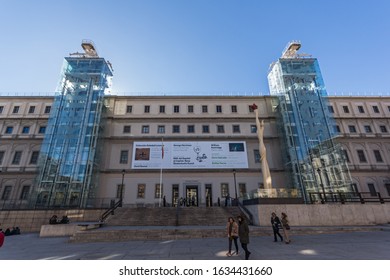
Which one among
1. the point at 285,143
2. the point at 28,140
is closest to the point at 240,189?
the point at 285,143

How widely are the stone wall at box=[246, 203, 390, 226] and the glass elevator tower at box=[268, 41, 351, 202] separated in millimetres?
8560

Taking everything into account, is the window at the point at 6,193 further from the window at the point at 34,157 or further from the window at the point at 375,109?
the window at the point at 375,109

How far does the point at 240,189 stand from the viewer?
28.4 m

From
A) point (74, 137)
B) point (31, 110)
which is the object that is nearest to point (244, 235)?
point (74, 137)

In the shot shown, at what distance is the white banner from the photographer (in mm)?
29172

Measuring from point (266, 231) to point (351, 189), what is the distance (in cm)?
2213

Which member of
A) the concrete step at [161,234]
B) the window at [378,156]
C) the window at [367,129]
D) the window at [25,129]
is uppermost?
the window at [25,129]

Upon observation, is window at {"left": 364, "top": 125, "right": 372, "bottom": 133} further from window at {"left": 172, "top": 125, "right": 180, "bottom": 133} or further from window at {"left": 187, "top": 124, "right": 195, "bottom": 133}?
window at {"left": 172, "top": 125, "right": 180, "bottom": 133}

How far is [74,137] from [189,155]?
16704mm

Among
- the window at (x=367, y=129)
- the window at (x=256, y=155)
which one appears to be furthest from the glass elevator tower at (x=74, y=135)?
the window at (x=367, y=129)

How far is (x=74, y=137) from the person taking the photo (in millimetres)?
28125

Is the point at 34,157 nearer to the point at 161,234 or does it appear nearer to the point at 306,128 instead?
the point at 161,234

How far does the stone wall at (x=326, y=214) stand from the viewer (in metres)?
15.1
